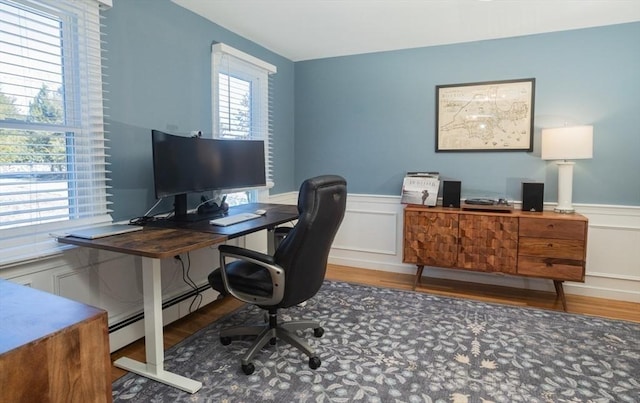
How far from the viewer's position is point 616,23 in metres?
3.07

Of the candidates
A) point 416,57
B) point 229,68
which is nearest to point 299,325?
point 229,68

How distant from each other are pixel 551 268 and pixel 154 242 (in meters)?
2.91

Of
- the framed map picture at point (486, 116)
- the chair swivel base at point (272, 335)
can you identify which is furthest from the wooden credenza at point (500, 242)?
the chair swivel base at point (272, 335)

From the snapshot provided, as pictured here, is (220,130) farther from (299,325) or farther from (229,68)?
(299,325)

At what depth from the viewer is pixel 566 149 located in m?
2.97

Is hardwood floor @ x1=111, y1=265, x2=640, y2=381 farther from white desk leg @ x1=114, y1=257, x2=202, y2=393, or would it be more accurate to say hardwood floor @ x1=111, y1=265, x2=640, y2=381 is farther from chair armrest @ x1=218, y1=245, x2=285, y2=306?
chair armrest @ x1=218, y1=245, x2=285, y2=306

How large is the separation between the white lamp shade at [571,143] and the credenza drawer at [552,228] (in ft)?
1.70

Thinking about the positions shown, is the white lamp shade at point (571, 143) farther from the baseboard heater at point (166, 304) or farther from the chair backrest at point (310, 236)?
the baseboard heater at point (166, 304)

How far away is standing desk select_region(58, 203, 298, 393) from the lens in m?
1.77

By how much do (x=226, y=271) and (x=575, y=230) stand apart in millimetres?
2621

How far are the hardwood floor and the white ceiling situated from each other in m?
2.28

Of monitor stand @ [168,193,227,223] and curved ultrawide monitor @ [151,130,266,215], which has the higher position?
curved ultrawide monitor @ [151,130,266,215]

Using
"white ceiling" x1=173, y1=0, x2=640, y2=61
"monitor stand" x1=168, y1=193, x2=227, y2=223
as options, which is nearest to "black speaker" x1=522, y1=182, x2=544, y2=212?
"white ceiling" x1=173, y1=0, x2=640, y2=61

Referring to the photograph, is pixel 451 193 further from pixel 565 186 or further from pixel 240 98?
pixel 240 98
